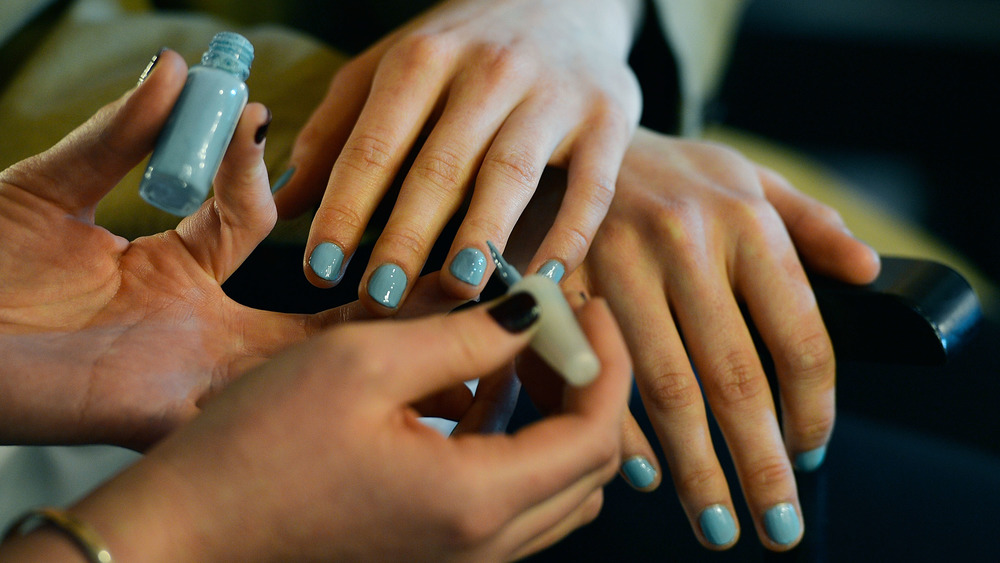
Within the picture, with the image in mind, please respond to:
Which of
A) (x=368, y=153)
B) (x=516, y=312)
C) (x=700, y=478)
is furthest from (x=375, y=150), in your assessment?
(x=700, y=478)

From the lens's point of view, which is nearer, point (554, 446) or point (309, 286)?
point (554, 446)

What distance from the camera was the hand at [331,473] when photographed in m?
0.28

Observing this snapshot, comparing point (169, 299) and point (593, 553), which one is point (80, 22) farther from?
point (593, 553)

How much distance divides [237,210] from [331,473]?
209 millimetres

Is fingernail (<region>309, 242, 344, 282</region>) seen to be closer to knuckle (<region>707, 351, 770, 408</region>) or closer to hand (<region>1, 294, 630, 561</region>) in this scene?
hand (<region>1, 294, 630, 561</region>)

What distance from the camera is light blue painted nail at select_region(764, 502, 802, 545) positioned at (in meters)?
0.48

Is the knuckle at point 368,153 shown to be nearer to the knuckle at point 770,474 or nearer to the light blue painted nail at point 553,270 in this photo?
the light blue painted nail at point 553,270

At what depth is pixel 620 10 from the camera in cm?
79

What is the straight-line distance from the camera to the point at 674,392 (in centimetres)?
48

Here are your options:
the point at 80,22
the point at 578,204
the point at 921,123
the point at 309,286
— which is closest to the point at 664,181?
the point at 578,204

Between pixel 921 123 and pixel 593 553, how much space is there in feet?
3.63

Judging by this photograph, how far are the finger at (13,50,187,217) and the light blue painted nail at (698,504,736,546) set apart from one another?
415 mm

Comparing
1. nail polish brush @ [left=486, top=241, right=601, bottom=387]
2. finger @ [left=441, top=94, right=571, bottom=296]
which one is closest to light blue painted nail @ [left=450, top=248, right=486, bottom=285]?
finger @ [left=441, top=94, right=571, bottom=296]

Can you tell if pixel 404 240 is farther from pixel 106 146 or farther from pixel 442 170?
pixel 106 146
